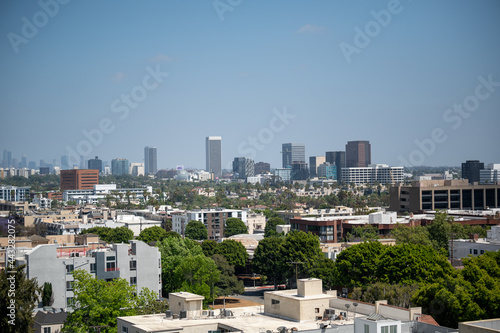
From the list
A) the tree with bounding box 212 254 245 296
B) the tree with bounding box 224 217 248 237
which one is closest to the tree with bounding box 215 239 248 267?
the tree with bounding box 212 254 245 296

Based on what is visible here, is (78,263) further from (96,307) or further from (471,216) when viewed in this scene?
(471,216)

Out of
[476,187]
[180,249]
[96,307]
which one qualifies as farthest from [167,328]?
[476,187]

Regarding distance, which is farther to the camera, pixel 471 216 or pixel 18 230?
pixel 18 230

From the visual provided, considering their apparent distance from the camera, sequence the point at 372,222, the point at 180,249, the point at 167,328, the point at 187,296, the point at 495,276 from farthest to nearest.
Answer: the point at 372,222 → the point at 180,249 → the point at 495,276 → the point at 187,296 → the point at 167,328

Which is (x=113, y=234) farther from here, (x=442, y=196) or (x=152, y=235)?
(x=442, y=196)

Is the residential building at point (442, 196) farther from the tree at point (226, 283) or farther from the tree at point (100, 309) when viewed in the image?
the tree at point (100, 309)

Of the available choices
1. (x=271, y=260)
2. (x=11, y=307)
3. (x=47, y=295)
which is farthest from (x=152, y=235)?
(x=11, y=307)
